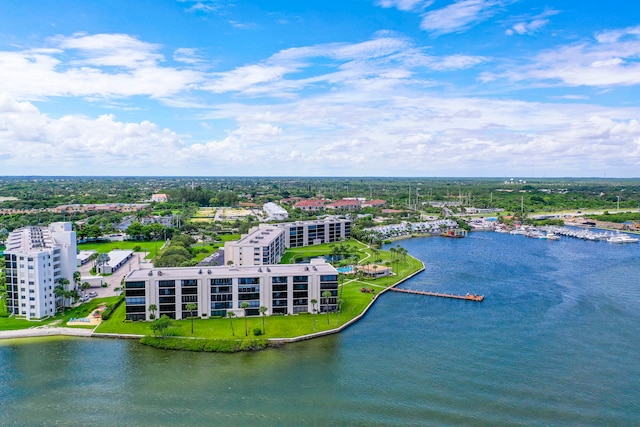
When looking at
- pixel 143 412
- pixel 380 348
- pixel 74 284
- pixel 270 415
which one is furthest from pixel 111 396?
pixel 74 284

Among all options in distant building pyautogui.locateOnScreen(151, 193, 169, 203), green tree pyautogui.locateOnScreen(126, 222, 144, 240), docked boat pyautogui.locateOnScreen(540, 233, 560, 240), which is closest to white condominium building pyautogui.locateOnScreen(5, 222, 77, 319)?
green tree pyautogui.locateOnScreen(126, 222, 144, 240)

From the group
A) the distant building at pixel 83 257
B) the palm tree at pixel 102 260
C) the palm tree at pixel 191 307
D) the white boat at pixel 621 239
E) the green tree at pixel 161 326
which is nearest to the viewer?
the green tree at pixel 161 326

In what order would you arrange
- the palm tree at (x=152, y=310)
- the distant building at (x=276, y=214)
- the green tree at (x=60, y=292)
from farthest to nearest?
the distant building at (x=276, y=214) → the green tree at (x=60, y=292) → the palm tree at (x=152, y=310)

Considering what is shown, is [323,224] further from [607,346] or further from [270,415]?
[270,415]

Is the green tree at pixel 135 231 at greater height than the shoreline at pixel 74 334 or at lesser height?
greater

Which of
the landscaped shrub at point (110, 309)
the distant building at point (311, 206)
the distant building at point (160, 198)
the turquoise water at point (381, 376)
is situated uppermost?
the distant building at point (160, 198)

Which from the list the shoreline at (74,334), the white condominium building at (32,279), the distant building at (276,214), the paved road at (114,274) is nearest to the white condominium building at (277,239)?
the paved road at (114,274)

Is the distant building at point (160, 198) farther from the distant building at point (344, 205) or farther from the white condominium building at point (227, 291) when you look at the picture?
the white condominium building at point (227, 291)

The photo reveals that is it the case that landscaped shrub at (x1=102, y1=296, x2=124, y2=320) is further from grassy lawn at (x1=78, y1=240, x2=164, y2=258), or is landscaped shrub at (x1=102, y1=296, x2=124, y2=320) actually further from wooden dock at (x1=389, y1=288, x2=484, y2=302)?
grassy lawn at (x1=78, y1=240, x2=164, y2=258)
